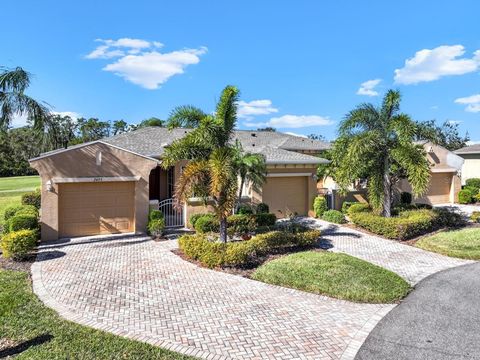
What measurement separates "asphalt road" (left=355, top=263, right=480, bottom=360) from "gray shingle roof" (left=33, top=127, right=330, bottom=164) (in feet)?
34.8

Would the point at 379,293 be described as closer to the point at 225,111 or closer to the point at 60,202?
the point at 225,111

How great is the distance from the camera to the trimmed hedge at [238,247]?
11.4 m

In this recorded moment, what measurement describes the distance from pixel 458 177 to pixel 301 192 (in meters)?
15.7

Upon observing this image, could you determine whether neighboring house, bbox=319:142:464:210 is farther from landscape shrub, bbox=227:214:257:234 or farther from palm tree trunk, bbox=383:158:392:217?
landscape shrub, bbox=227:214:257:234

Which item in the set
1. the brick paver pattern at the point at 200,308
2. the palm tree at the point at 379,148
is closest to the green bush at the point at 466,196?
the palm tree at the point at 379,148

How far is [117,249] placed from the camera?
44.8 feet

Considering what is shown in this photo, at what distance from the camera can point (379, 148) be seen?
17.2 m

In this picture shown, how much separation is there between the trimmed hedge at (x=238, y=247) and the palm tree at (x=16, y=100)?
7651 millimetres

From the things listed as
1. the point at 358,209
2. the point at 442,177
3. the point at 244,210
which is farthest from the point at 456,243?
the point at 442,177

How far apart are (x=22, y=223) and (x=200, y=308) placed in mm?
9699

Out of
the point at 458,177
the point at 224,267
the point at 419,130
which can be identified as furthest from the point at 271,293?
the point at 458,177

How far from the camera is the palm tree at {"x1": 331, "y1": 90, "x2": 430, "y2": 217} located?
16188 millimetres

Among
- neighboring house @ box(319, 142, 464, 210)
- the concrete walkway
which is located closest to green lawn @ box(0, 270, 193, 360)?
the concrete walkway

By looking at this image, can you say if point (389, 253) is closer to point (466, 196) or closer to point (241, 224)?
point (241, 224)
